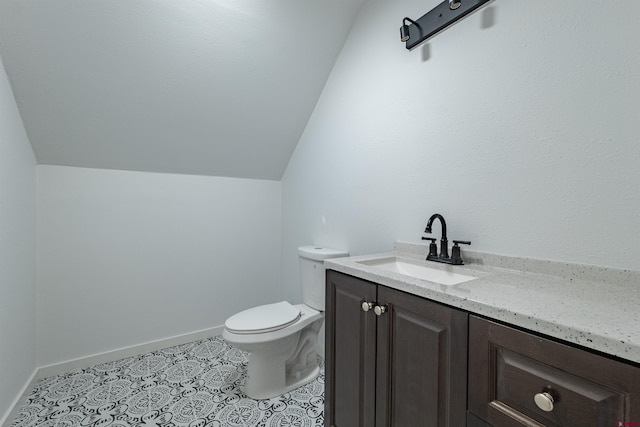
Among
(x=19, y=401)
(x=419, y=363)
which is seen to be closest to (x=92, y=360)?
(x=19, y=401)

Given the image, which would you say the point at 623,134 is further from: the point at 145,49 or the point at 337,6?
the point at 145,49

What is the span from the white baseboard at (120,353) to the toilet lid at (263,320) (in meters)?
0.89

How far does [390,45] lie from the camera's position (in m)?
1.57

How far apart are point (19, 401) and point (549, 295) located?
2.56 metres

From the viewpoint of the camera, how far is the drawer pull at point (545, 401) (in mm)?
579

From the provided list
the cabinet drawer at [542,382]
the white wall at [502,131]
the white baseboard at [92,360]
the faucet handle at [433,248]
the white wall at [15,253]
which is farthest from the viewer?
the white baseboard at [92,360]

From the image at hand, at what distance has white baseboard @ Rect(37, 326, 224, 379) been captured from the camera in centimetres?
188

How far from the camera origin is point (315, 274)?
188cm

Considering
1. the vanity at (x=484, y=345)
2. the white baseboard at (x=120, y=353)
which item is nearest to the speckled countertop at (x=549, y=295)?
the vanity at (x=484, y=345)

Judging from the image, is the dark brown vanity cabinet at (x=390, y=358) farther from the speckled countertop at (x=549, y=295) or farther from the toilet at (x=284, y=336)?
the toilet at (x=284, y=336)

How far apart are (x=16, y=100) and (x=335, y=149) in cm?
185

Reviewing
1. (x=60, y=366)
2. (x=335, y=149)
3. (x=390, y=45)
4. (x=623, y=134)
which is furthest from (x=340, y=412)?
(x=60, y=366)

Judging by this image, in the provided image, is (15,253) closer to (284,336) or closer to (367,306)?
(284,336)

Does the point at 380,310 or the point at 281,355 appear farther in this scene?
the point at 281,355
